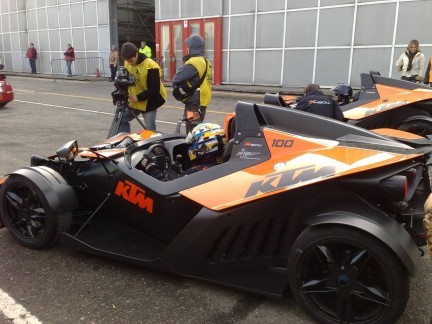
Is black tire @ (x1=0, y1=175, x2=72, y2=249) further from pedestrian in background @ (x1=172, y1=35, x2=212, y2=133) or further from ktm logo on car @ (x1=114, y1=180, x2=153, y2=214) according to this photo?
pedestrian in background @ (x1=172, y1=35, x2=212, y2=133)

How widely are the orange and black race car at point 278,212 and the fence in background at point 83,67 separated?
2305 cm

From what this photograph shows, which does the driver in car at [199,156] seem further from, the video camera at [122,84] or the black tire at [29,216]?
the video camera at [122,84]

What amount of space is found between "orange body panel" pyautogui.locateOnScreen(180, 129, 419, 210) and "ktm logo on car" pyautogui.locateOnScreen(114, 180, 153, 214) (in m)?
0.35

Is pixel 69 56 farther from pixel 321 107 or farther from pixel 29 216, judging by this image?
pixel 29 216

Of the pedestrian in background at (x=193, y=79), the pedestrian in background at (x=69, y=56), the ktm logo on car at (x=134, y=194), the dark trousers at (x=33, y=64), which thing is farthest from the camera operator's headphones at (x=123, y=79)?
the dark trousers at (x=33, y=64)

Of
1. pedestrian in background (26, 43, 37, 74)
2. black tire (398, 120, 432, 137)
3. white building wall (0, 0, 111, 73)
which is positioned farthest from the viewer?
pedestrian in background (26, 43, 37, 74)

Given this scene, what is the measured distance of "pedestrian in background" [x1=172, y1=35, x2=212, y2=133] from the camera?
5.41 meters

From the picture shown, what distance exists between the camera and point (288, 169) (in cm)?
241

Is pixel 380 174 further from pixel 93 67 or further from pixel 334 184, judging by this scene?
pixel 93 67

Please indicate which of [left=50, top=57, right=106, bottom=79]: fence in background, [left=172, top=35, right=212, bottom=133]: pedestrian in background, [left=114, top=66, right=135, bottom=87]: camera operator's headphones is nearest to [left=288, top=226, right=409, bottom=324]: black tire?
[left=172, top=35, right=212, bottom=133]: pedestrian in background

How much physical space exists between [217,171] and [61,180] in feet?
4.51

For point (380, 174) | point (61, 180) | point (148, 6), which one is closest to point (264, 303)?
point (380, 174)

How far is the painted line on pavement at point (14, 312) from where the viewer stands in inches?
98.7

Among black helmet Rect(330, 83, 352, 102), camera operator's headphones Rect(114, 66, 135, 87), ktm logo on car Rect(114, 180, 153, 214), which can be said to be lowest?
ktm logo on car Rect(114, 180, 153, 214)
